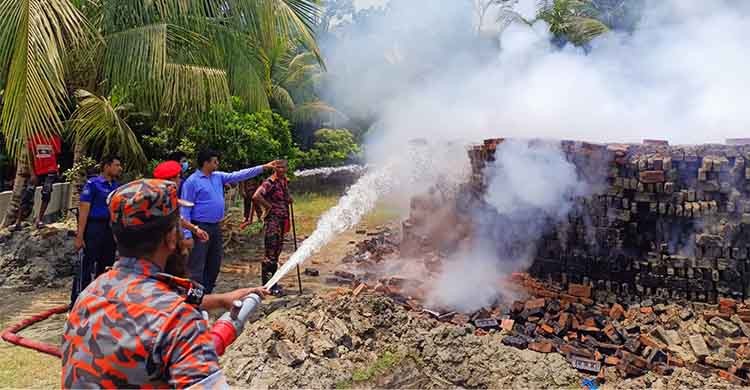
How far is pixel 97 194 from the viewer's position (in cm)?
561

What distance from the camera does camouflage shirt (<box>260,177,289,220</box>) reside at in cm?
710

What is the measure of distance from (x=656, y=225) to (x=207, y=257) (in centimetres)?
476

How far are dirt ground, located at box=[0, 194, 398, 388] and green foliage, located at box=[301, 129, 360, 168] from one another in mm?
3720

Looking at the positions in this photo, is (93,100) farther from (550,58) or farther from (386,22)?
(386,22)

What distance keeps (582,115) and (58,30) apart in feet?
26.9

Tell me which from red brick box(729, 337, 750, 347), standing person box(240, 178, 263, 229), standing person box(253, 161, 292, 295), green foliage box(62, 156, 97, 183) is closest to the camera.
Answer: red brick box(729, 337, 750, 347)

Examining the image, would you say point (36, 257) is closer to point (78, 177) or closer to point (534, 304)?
point (78, 177)

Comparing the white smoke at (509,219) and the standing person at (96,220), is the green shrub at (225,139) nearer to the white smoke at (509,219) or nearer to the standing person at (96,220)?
the standing person at (96,220)

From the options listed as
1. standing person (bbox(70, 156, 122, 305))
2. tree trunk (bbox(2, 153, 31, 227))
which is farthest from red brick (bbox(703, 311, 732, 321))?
tree trunk (bbox(2, 153, 31, 227))

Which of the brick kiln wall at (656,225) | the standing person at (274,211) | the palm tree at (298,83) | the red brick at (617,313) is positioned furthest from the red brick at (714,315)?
the palm tree at (298,83)

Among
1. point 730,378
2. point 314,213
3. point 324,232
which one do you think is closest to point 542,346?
point 730,378

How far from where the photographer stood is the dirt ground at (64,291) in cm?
473

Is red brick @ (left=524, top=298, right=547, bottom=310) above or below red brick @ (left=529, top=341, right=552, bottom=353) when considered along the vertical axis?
above

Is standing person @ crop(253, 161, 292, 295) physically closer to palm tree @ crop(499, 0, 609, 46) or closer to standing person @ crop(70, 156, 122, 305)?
standing person @ crop(70, 156, 122, 305)
